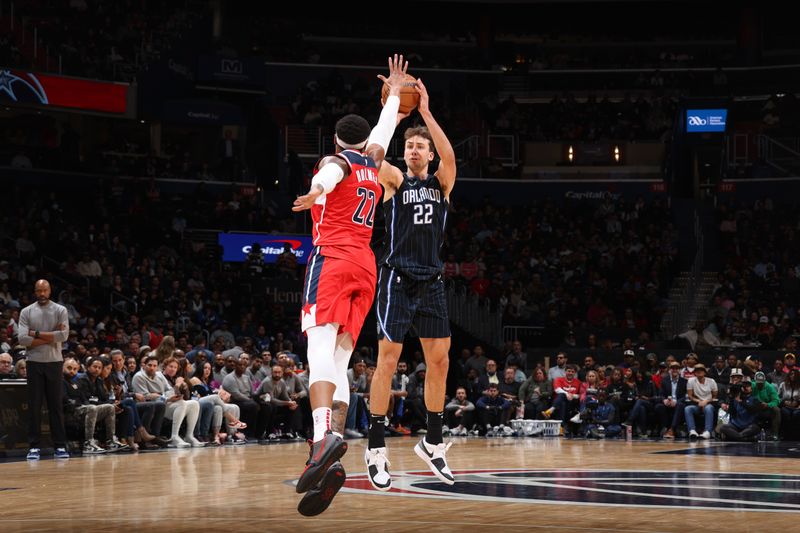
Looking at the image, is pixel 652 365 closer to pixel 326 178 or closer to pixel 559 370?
pixel 559 370

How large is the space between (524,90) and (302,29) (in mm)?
7760

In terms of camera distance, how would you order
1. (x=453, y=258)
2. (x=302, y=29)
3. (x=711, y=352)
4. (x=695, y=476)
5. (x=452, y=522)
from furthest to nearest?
(x=302, y=29) < (x=453, y=258) < (x=711, y=352) < (x=695, y=476) < (x=452, y=522)

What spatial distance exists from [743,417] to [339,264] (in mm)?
12749

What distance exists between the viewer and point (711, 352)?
2266 cm

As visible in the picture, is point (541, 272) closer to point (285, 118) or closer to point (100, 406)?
point (285, 118)

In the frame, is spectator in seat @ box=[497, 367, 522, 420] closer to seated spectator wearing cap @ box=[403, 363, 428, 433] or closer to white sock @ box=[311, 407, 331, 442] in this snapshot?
seated spectator wearing cap @ box=[403, 363, 428, 433]

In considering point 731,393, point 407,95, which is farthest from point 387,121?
point 731,393

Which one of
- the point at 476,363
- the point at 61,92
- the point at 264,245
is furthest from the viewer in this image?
the point at 264,245

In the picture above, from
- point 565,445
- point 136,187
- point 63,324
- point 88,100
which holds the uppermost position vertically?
point 88,100

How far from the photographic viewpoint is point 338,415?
7113 mm

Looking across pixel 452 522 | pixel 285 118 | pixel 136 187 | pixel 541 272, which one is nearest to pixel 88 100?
pixel 136 187

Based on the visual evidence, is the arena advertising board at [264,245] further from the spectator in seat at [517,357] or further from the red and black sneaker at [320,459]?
the red and black sneaker at [320,459]

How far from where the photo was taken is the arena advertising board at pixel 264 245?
26.9 meters

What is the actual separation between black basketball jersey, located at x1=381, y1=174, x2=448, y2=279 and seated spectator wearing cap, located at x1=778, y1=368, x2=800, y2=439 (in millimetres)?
11825
